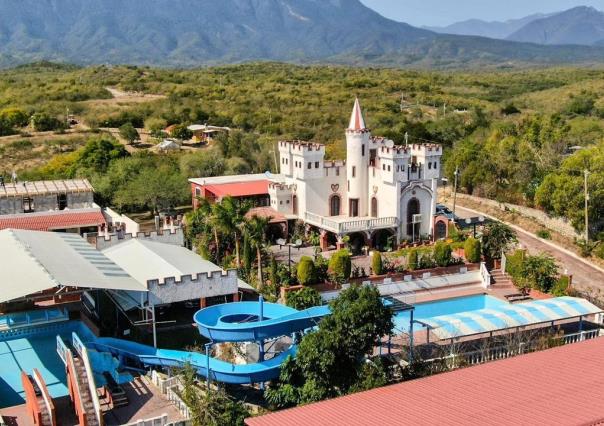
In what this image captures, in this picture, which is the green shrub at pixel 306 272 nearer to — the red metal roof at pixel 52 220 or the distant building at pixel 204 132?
the red metal roof at pixel 52 220

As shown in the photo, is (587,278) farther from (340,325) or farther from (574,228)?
(340,325)

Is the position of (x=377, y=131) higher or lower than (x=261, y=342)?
higher

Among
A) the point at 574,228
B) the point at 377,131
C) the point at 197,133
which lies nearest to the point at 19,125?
the point at 197,133

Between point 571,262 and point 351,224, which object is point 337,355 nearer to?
point 351,224

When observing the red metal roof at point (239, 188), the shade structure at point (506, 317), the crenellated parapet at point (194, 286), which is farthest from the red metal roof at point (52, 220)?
the shade structure at point (506, 317)

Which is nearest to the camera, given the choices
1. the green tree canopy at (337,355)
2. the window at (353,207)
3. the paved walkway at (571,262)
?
the green tree canopy at (337,355)

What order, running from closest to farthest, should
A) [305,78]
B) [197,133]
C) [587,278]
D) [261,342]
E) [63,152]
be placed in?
1. [261,342]
2. [587,278]
3. [63,152]
4. [197,133]
5. [305,78]

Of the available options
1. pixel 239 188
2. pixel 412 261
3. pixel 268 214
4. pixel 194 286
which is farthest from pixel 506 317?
pixel 239 188

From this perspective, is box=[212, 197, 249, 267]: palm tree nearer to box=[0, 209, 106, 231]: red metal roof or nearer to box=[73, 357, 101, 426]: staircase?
box=[0, 209, 106, 231]: red metal roof
